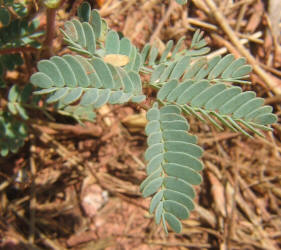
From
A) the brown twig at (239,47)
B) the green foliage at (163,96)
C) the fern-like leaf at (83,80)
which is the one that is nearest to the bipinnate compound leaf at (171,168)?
the green foliage at (163,96)

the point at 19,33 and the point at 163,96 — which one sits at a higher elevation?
the point at 19,33

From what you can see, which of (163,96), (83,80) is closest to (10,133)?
(83,80)

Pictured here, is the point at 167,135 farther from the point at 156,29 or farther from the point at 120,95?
the point at 156,29

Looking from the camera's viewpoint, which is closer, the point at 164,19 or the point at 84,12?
the point at 84,12

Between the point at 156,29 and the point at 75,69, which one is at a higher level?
the point at 156,29

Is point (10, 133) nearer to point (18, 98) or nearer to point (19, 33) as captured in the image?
point (18, 98)

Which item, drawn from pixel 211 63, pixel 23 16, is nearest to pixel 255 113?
pixel 211 63

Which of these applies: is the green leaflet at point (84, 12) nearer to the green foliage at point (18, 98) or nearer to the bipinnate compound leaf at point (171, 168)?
the bipinnate compound leaf at point (171, 168)
